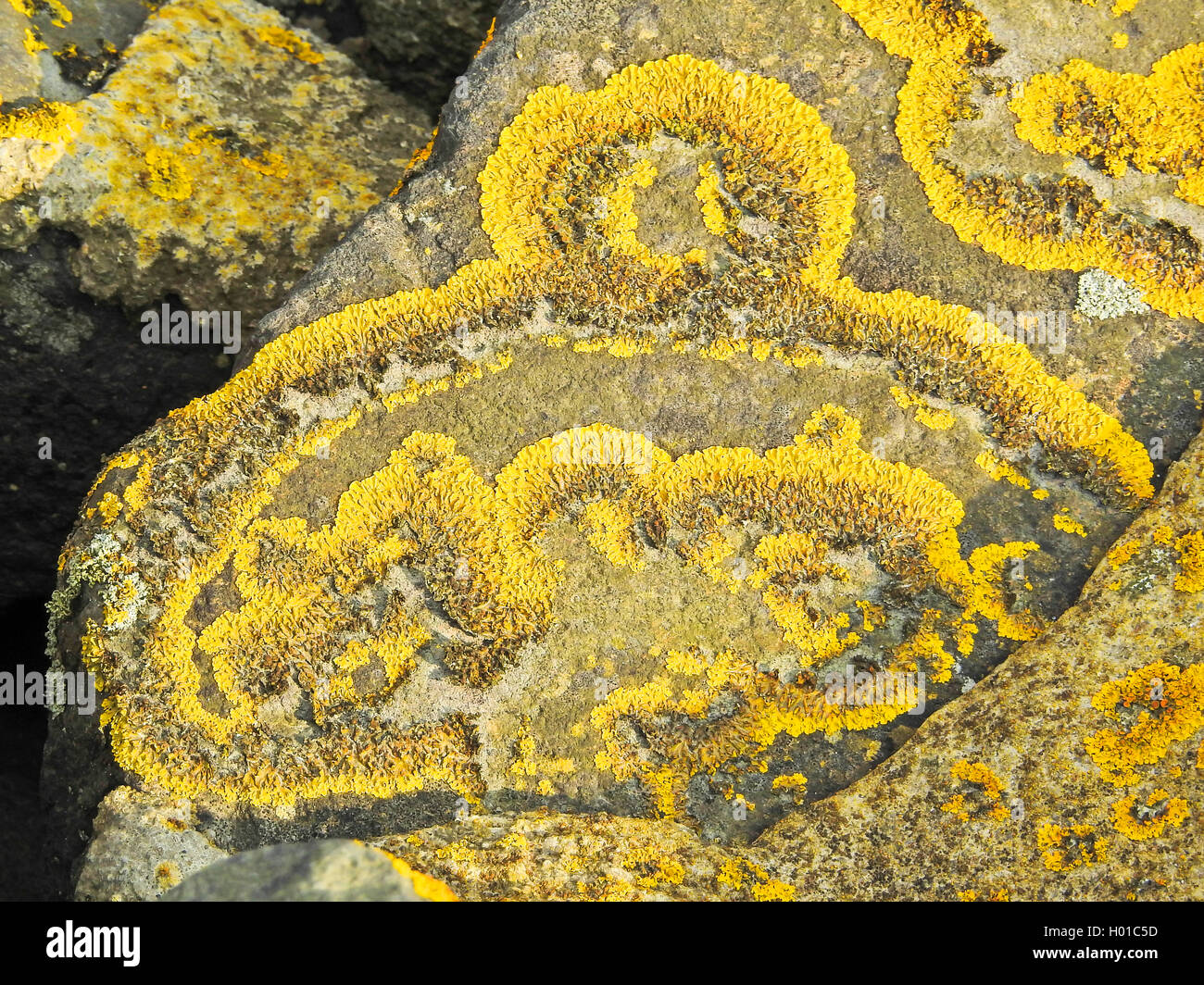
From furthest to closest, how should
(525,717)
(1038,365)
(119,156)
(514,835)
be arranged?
(119,156), (1038,365), (525,717), (514,835)

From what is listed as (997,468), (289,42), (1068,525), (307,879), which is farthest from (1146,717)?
(289,42)

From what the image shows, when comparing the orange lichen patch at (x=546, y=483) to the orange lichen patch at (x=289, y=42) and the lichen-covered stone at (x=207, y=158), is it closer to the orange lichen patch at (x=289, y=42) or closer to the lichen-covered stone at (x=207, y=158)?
the lichen-covered stone at (x=207, y=158)

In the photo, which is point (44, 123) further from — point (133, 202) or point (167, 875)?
point (167, 875)

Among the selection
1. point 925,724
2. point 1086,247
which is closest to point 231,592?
point 925,724

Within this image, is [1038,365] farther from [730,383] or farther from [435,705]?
[435,705]

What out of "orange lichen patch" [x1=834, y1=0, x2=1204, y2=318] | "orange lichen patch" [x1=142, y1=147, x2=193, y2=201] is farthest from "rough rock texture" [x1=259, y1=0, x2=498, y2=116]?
"orange lichen patch" [x1=834, y1=0, x2=1204, y2=318]

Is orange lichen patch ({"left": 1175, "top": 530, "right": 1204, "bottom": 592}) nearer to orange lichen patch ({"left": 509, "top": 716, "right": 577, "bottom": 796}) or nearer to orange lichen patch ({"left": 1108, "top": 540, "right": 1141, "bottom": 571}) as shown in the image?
orange lichen patch ({"left": 1108, "top": 540, "right": 1141, "bottom": 571})
